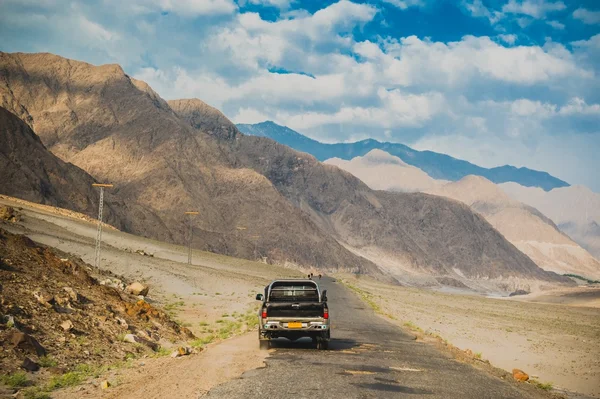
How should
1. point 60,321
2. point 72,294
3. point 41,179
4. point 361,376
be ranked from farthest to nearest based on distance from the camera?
→ 1. point 41,179
2. point 72,294
3. point 60,321
4. point 361,376

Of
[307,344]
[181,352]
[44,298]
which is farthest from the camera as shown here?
[307,344]

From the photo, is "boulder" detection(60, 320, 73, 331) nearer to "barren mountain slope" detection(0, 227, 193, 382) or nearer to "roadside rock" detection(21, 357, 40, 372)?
"barren mountain slope" detection(0, 227, 193, 382)

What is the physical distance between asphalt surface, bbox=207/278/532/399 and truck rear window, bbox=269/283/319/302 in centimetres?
153

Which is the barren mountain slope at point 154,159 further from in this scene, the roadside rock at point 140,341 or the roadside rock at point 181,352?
the roadside rock at point 181,352

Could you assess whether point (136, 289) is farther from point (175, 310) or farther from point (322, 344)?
point (322, 344)

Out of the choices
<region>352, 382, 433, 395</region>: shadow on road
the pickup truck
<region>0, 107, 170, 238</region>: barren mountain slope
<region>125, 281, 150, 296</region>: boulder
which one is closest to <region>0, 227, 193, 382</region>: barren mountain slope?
the pickup truck

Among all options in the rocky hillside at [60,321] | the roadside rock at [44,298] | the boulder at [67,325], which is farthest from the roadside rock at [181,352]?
the roadside rock at [44,298]

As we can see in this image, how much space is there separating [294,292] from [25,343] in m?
8.33

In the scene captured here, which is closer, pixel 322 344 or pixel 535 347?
pixel 322 344

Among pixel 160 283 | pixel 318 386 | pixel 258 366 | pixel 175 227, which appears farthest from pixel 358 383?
pixel 175 227

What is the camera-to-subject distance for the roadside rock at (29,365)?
14044 millimetres

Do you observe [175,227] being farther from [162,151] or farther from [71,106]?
[71,106]

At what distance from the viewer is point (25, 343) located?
15102 millimetres

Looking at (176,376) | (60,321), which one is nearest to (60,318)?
(60,321)
